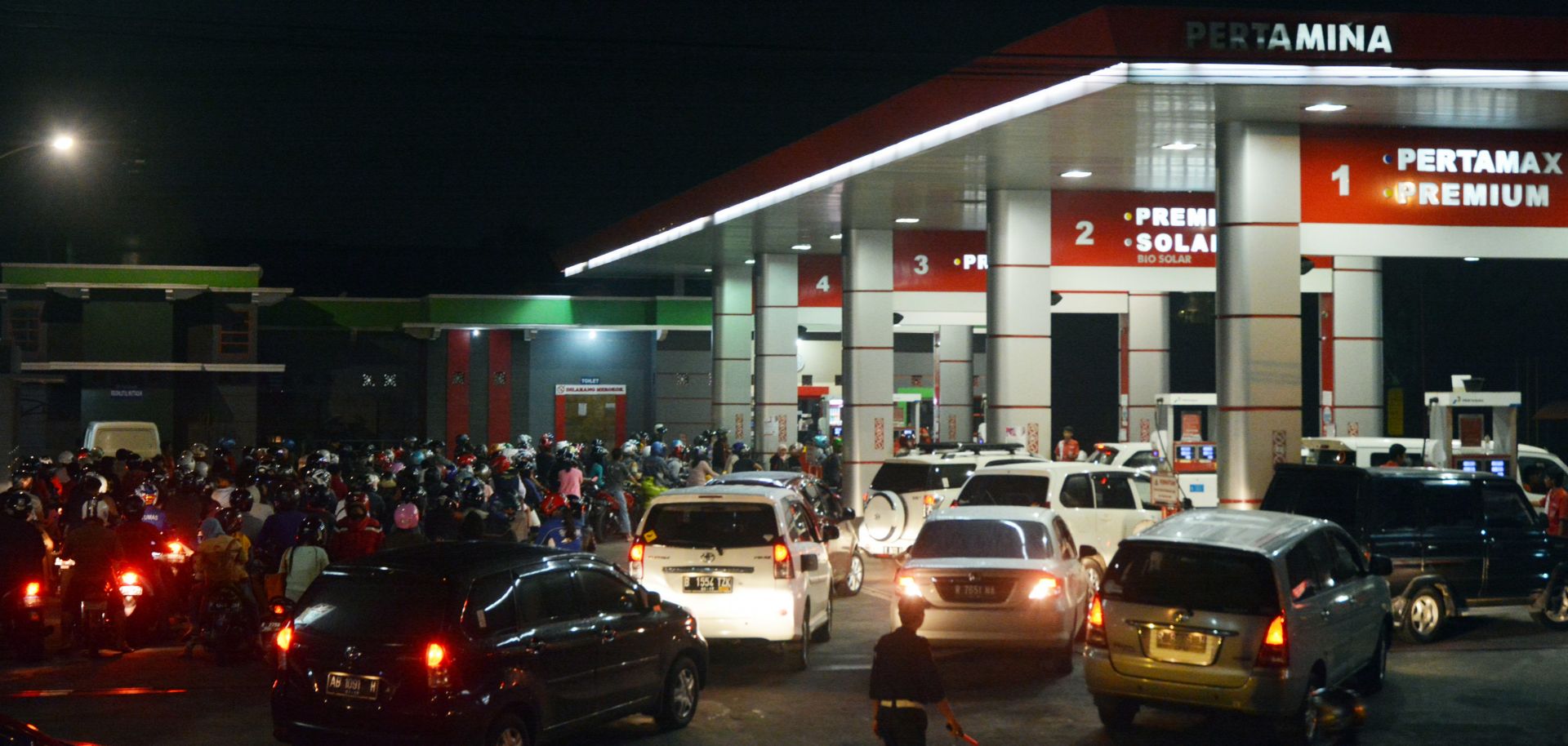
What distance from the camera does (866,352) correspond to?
2883cm

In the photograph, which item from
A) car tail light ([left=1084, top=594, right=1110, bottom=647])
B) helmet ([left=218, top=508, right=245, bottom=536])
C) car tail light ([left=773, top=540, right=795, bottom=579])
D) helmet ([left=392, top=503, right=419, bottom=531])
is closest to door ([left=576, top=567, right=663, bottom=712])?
car tail light ([left=773, top=540, right=795, bottom=579])

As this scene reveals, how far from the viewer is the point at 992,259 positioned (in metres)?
24.4

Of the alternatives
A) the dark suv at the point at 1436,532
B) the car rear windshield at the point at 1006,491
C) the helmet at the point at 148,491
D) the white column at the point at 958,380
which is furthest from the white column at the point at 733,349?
the dark suv at the point at 1436,532

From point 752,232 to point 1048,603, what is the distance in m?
19.9

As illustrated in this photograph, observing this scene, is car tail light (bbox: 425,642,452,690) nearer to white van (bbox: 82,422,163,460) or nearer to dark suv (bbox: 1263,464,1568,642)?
dark suv (bbox: 1263,464,1568,642)

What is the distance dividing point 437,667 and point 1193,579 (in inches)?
205

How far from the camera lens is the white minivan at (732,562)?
13.0 metres

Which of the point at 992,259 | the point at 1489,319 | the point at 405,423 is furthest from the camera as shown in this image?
the point at 405,423

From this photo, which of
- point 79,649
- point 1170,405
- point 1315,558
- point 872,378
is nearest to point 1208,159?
point 1170,405

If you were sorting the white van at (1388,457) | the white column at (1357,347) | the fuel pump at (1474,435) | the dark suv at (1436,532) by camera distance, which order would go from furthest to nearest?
the white column at (1357,347) < the white van at (1388,457) < the fuel pump at (1474,435) < the dark suv at (1436,532)

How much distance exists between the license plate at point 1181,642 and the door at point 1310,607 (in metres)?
0.56

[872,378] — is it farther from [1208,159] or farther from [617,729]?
[617,729]

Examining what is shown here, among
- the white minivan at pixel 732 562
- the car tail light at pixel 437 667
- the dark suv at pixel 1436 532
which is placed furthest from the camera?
the dark suv at pixel 1436 532

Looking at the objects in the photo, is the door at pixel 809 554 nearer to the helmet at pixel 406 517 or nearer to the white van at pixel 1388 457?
the helmet at pixel 406 517
